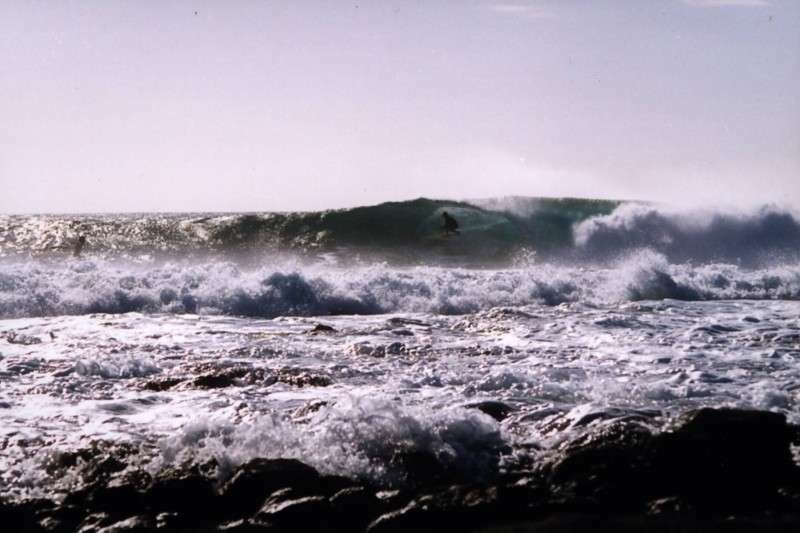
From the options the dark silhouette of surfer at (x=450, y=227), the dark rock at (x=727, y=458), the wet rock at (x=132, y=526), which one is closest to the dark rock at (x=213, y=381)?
the wet rock at (x=132, y=526)

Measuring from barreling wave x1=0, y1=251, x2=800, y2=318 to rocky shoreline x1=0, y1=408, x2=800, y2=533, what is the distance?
8774mm

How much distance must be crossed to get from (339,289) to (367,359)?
627 cm

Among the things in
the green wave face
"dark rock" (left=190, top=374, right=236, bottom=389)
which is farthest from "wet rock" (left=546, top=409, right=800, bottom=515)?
the green wave face

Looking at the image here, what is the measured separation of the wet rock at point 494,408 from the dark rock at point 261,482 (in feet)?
5.54

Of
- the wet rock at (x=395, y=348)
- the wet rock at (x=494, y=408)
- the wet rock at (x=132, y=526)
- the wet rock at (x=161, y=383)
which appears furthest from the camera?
the wet rock at (x=395, y=348)

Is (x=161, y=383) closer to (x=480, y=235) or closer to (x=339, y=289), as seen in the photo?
(x=339, y=289)

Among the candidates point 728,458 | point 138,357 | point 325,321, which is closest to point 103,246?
point 325,321

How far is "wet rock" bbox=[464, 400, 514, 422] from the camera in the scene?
5.53 metres

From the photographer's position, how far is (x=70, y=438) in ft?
16.4

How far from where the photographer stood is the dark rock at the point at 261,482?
4043 millimetres

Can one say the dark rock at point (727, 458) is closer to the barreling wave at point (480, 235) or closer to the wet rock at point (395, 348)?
the wet rock at point (395, 348)

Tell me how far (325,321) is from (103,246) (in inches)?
725

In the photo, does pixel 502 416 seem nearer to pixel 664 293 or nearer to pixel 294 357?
pixel 294 357

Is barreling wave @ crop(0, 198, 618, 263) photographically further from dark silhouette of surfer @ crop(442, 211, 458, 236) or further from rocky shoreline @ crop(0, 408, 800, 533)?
rocky shoreline @ crop(0, 408, 800, 533)
